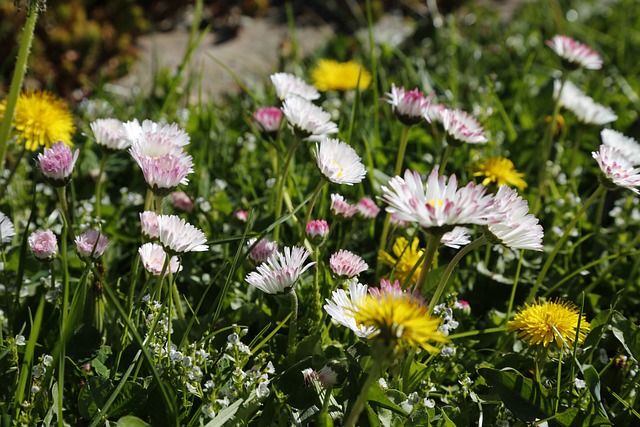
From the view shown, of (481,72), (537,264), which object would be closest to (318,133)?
(537,264)

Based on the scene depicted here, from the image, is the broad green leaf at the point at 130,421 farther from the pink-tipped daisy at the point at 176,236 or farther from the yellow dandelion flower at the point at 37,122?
the yellow dandelion flower at the point at 37,122

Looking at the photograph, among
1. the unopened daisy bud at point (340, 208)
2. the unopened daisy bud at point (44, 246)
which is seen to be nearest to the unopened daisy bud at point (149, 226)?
the unopened daisy bud at point (44, 246)

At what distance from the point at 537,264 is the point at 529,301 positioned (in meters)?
0.28

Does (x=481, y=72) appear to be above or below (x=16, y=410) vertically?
below

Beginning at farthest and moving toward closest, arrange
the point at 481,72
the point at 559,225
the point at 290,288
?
the point at 481,72
the point at 559,225
the point at 290,288

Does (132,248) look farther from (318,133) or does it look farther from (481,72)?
(481,72)

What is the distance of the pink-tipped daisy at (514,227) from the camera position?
1.33 m

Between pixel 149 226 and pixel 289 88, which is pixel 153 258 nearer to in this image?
pixel 149 226

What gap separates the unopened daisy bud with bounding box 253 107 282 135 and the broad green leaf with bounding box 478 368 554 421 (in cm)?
83

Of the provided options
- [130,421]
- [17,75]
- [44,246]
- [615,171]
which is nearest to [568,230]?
[615,171]

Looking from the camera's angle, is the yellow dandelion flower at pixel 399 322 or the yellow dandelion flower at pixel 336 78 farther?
the yellow dandelion flower at pixel 336 78

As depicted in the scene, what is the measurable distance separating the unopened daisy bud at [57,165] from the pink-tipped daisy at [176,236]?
0.87 feet

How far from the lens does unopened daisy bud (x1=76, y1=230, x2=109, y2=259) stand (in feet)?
4.84

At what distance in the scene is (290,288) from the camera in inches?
55.2
